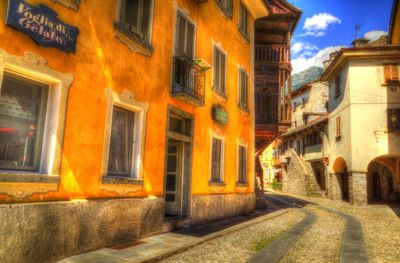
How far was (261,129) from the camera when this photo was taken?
15.9 m

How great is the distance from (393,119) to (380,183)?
28.9 ft

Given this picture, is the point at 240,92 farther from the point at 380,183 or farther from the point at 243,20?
the point at 380,183

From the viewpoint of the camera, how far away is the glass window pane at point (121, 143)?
21.7ft

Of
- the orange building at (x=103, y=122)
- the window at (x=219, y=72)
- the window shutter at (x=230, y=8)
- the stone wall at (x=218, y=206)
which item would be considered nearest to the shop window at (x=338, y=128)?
the stone wall at (x=218, y=206)

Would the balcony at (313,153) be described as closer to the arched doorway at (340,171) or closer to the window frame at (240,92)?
the arched doorway at (340,171)

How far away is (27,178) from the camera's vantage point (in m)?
4.64

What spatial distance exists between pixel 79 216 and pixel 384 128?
21.3m

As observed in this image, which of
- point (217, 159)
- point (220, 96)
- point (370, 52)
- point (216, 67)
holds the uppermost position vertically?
point (370, 52)

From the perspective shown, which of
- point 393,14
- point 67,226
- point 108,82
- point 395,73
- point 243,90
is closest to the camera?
point 67,226

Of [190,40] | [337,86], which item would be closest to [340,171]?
[337,86]

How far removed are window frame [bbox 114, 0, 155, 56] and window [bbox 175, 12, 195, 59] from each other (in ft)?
4.22

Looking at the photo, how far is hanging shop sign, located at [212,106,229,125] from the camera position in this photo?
35.3 feet

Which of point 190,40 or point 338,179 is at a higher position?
point 190,40

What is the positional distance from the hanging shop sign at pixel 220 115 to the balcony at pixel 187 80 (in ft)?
3.73
